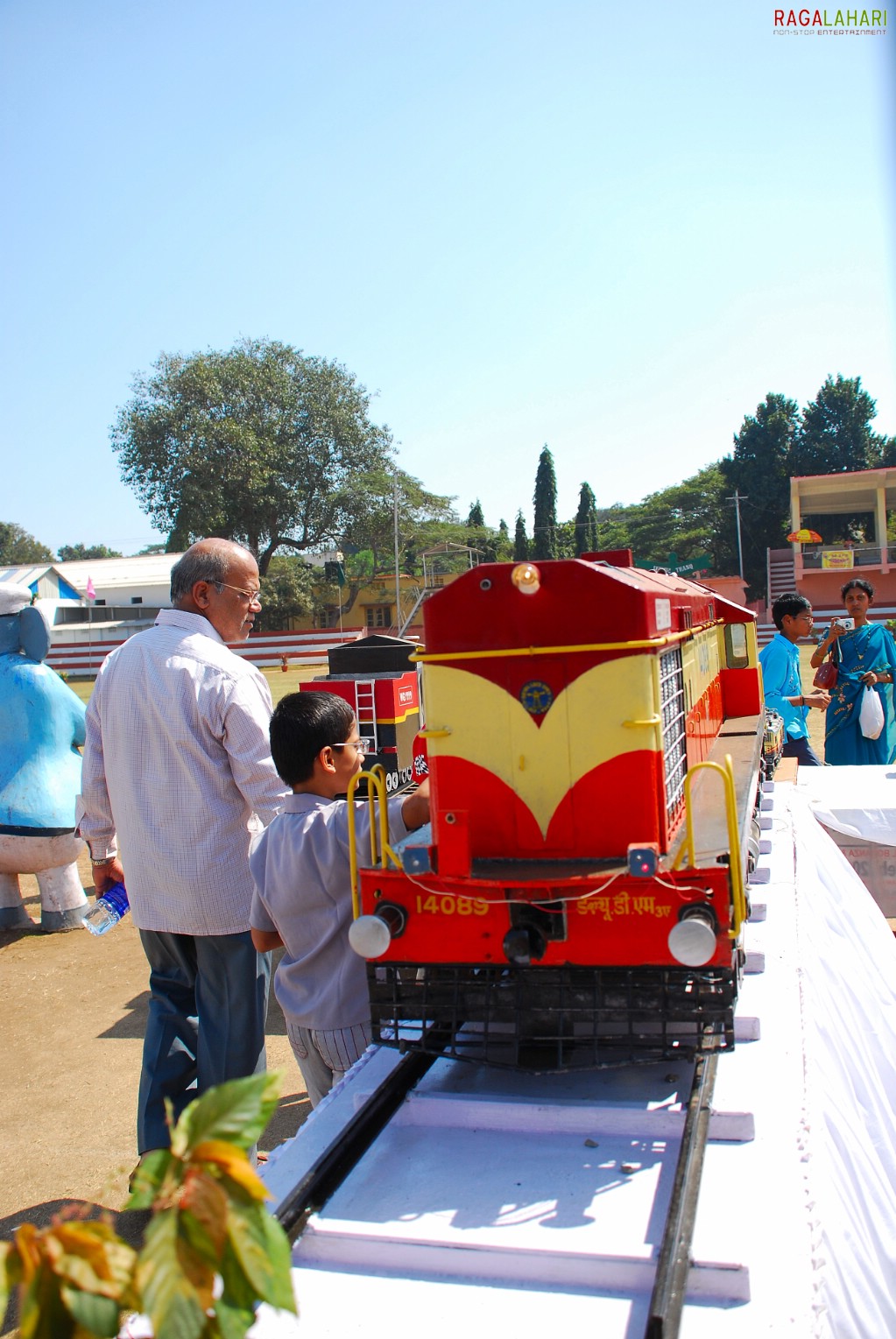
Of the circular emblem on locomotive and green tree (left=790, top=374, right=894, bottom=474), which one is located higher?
green tree (left=790, top=374, right=894, bottom=474)

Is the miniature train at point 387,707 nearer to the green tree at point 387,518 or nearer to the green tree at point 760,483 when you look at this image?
the green tree at point 387,518

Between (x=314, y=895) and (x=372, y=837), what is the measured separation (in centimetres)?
28

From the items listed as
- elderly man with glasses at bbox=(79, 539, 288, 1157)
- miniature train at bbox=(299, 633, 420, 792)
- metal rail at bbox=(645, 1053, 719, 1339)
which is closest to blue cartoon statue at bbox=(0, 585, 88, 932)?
miniature train at bbox=(299, 633, 420, 792)

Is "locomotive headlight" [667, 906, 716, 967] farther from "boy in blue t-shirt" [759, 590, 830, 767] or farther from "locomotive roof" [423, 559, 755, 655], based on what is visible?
"boy in blue t-shirt" [759, 590, 830, 767]

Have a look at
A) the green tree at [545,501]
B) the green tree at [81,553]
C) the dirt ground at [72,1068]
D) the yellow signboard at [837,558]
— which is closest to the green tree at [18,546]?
the green tree at [81,553]

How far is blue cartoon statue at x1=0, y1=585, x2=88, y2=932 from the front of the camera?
7375 mm

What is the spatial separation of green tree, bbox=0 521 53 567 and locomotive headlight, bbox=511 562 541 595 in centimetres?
10461

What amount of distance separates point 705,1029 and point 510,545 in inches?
2610

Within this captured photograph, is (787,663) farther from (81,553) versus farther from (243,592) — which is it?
(81,553)

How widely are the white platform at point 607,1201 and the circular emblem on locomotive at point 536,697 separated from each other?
3.60ft

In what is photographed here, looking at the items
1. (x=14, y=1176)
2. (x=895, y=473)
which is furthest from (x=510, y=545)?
(x=14, y=1176)

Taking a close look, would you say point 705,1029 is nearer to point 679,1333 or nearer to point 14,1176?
point 679,1333

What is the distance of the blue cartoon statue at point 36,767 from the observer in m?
7.38

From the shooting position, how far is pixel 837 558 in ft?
143
